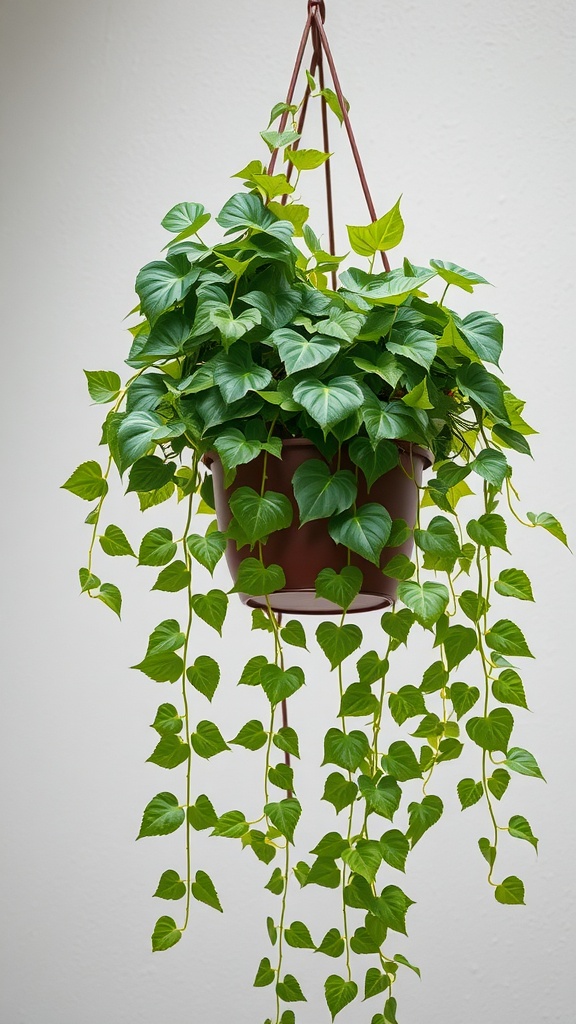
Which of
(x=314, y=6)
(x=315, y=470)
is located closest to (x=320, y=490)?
(x=315, y=470)

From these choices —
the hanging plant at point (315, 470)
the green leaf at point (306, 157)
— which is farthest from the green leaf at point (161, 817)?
the green leaf at point (306, 157)

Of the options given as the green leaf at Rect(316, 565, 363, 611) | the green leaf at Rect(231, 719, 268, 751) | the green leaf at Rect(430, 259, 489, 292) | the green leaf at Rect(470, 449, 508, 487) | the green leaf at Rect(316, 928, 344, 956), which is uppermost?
the green leaf at Rect(430, 259, 489, 292)

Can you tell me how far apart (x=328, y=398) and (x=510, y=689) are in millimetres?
315

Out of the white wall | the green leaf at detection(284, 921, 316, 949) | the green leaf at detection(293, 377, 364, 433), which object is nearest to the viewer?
the green leaf at detection(293, 377, 364, 433)

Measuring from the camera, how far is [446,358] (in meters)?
0.87

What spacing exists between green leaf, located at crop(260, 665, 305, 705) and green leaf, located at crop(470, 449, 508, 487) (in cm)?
24

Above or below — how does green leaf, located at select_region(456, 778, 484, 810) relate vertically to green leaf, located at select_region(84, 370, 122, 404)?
below

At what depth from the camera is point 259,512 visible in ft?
2.61

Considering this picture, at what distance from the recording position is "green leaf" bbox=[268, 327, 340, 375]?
777mm

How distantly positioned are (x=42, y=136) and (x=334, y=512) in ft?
5.08

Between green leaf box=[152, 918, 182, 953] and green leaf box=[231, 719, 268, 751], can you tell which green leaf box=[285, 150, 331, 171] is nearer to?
green leaf box=[231, 719, 268, 751]

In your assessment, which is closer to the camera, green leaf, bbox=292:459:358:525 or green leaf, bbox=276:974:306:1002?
green leaf, bbox=292:459:358:525

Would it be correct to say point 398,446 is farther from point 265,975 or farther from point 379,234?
point 265,975

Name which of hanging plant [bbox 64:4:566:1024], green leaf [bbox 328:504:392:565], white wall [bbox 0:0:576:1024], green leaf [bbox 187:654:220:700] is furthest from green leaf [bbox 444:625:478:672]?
white wall [bbox 0:0:576:1024]
